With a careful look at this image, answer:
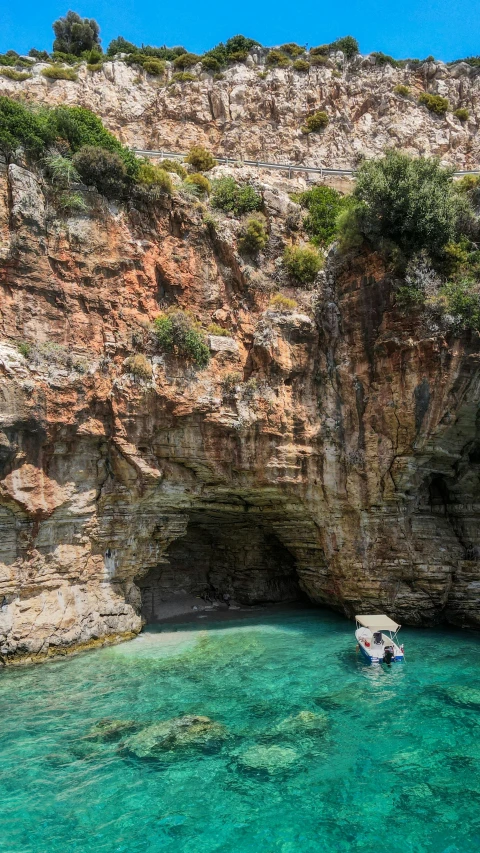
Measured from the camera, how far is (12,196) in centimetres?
1792

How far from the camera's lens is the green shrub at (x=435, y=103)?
33.9 m

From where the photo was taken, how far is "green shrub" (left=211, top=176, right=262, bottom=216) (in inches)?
886

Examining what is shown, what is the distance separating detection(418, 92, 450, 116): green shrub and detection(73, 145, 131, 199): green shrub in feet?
81.4

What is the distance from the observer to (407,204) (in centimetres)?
1912

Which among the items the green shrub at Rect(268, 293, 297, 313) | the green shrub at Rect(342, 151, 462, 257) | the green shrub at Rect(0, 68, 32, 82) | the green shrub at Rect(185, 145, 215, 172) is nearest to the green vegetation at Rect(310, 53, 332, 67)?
the green shrub at Rect(185, 145, 215, 172)

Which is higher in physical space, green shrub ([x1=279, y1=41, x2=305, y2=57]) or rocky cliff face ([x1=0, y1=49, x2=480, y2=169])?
green shrub ([x1=279, y1=41, x2=305, y2=57])

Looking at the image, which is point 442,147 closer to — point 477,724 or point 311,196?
point 311,196

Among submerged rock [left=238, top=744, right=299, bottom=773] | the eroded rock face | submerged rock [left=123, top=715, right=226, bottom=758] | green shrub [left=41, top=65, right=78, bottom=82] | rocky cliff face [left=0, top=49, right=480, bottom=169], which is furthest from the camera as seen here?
rocky cliff face [left=0, top=49, right=480, bottom=169]

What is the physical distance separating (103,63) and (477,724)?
4092 centimetres

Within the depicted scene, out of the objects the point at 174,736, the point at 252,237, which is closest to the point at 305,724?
the point at 174,736

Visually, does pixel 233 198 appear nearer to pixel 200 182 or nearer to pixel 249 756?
pixel 200 182

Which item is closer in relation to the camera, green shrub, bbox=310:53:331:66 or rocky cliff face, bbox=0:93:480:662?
rocky cliff face, bbox=0:93:480:662

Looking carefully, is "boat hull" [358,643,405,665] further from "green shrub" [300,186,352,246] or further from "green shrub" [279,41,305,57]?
"green shrub" [279,41,305,57]

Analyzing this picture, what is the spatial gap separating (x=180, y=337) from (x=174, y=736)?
1300 cm
